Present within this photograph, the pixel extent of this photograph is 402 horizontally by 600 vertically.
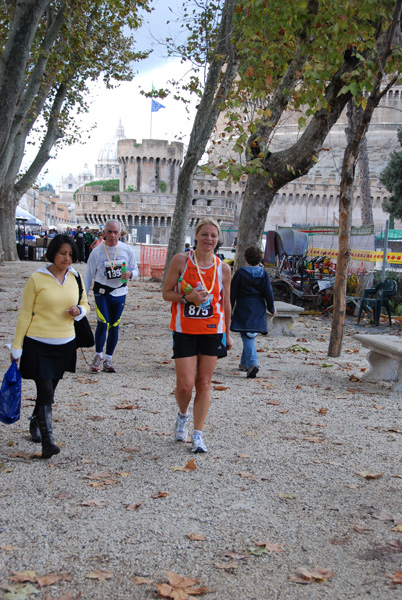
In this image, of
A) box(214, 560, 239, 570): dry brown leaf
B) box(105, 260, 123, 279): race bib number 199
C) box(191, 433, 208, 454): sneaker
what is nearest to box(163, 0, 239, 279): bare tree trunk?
box(105, 260, 123, 279): race bib number 199

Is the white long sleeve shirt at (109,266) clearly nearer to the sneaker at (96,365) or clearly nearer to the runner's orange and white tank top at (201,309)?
the sneaker at (96,365)

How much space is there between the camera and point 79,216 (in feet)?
270

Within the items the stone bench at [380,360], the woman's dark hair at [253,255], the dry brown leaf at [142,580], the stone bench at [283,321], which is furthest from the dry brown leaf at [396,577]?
the stone bench at [283,321]

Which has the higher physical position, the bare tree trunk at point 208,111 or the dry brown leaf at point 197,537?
the bare tree trunk at point 208,111

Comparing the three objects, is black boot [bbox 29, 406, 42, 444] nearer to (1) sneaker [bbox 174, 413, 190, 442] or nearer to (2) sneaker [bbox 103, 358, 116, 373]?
(1) sneaker [bbox 174, 413, 190, 442]

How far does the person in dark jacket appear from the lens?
7.63m

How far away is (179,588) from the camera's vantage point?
9.26ft

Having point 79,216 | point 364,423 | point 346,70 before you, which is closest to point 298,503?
point 364,423

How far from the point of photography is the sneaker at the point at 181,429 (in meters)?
4.90

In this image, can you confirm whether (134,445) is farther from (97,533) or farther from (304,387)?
(304,387)

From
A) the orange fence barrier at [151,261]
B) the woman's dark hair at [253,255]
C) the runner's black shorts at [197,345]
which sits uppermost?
the woman's dark hair at [253,255]

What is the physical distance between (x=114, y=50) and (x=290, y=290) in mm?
11201

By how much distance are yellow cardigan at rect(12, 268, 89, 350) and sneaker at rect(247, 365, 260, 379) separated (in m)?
3.58

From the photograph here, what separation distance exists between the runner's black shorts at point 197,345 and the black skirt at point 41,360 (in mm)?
770
